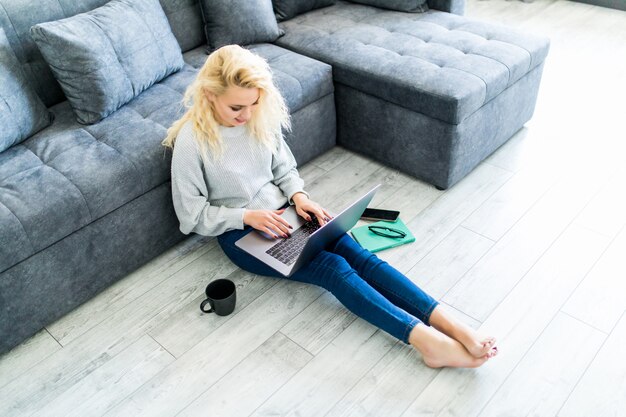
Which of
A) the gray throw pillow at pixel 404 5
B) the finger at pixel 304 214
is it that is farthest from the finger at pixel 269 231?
the gray throw pillow at pixel 404 5

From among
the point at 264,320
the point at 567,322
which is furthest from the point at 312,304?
the point at 567,322

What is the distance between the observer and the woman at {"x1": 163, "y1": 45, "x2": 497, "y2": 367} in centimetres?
168

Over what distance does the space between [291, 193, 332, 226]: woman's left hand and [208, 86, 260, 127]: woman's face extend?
0.34 meters

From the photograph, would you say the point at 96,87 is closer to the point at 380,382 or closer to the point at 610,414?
the point at 380,382

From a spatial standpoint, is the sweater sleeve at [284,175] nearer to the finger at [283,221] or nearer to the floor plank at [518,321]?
the finger at [283,221]

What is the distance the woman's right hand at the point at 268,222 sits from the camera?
1856 mm

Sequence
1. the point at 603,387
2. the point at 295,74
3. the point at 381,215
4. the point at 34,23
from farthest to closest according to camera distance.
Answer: the point at 295,74
the point at 381,215
the point at 34,23
the point at 603,387

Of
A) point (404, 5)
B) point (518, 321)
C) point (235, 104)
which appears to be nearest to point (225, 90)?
point (235, 104)

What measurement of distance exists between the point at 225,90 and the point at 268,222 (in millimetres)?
445

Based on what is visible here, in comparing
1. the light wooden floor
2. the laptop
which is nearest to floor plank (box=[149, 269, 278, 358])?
the light wooden floor

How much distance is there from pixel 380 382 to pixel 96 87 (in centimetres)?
143

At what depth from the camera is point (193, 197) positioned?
1.86 metres

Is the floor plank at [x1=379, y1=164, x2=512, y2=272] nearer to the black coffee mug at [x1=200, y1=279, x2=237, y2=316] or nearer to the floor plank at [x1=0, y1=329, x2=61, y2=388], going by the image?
the black coffee mug at [x1=200, y1=279, x2=237, y2=316]

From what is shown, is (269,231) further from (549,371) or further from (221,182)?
(549,371)
